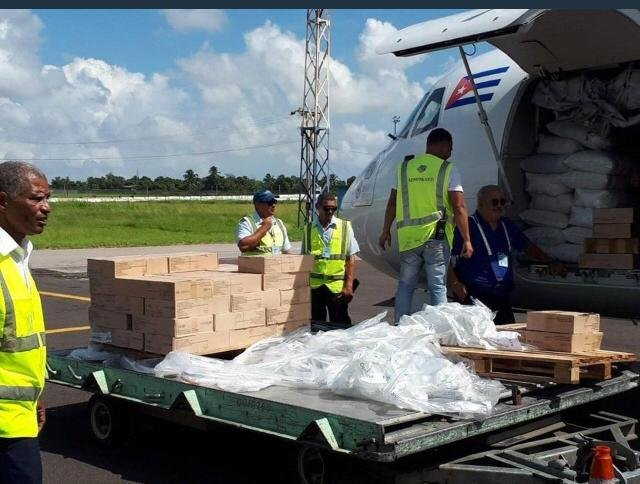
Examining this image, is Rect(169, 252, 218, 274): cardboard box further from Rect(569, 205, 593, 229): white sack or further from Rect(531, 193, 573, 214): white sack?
Rect(569, 205, 593, 229): white sack

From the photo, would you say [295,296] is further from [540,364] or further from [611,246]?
[611,246]

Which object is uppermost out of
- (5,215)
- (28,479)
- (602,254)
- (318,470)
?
(5,215)

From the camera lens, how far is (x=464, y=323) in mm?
5848

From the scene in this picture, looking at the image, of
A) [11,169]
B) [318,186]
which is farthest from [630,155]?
[318,186]

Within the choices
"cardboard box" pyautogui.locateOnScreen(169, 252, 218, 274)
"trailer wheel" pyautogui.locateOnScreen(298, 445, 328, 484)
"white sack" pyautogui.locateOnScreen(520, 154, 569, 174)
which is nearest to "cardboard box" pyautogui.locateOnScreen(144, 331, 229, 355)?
"cardboard box" pyautogui.locateOnScreen(169, 252, 218, 274)

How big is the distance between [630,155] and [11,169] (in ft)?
20.3

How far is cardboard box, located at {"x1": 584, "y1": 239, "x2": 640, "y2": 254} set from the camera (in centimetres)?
746

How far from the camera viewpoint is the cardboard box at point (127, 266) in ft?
20.6

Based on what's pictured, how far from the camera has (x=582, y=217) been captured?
A: 25.8 ft

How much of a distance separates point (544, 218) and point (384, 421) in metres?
4.28

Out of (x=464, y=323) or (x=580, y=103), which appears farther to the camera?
(x=580, y=103)

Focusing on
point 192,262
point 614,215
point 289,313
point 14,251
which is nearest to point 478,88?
point 614,215

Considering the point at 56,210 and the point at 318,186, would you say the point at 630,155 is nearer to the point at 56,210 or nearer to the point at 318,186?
the point at 318,186

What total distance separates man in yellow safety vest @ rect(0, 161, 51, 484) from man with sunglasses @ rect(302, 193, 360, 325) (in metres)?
4.63
